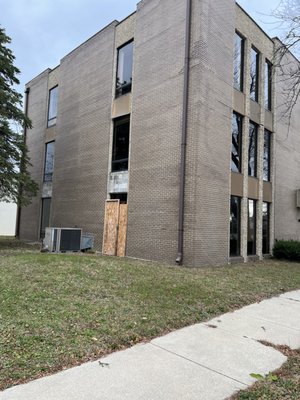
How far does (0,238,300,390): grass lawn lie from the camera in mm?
3849

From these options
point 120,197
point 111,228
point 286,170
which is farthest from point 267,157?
point 111,228

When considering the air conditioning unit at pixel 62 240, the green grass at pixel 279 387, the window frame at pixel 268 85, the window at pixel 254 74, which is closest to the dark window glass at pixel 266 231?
the window frame at pixel 268 85

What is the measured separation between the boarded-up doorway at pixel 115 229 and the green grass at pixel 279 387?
9444 mm

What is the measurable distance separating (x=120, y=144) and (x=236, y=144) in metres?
4.76

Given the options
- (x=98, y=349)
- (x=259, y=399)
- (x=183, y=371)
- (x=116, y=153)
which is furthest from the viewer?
(x=116, y=153)

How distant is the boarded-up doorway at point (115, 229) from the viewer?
516 inches

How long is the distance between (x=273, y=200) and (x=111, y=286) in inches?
437

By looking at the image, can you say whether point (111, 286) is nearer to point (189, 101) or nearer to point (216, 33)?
point (189, 101)

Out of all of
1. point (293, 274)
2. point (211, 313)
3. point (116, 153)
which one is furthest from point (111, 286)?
point (116, 153)

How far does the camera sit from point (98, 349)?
4012 mm

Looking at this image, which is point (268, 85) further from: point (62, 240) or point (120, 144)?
point (62, 240)

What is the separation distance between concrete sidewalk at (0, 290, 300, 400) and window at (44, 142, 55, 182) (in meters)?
15.3

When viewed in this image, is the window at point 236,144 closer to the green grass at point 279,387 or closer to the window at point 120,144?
the window at point 120,144

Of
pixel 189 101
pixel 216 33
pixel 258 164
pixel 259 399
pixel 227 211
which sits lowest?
pixel 259 399
